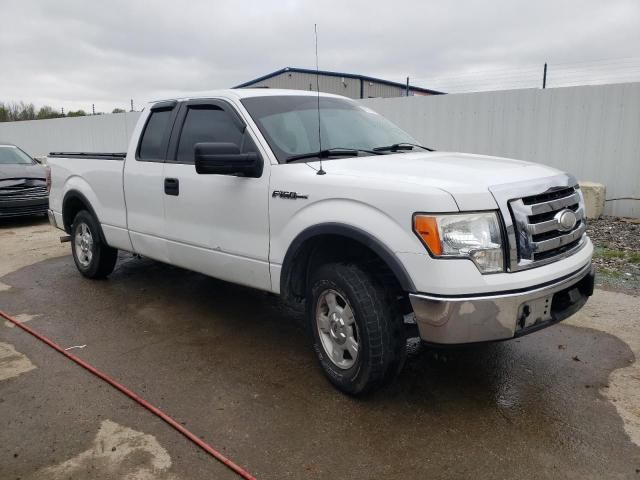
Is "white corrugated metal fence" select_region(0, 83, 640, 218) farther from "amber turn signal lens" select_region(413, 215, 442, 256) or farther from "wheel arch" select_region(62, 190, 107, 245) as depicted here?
"amber turn signal lens" select_region(413, 215, 442, 256)

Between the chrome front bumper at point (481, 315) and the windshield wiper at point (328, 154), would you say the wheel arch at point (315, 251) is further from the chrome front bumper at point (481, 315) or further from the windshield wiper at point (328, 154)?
the windshield wiper at point (328, 154)

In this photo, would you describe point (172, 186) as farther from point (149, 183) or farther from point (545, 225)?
point (545, 225)

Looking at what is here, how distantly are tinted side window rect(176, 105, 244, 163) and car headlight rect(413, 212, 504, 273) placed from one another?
6.01 feet

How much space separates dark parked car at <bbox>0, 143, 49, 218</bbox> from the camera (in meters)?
10.1

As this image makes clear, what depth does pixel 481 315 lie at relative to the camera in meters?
A: 2.79

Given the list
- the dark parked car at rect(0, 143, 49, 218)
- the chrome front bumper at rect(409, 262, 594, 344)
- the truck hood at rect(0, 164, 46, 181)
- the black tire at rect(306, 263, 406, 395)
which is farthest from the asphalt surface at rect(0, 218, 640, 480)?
the truck hood at rect(0, 164, 46, 181)

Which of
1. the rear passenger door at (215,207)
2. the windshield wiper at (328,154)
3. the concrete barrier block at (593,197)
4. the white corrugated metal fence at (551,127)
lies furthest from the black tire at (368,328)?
the white corrugated metal fence at (551,127)

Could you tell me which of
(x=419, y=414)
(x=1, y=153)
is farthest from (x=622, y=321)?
(x=1, y=153)

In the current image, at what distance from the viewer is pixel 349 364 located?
3.38 m

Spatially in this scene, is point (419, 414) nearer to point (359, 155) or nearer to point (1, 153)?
point (359, 155)

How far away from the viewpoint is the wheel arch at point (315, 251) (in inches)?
116

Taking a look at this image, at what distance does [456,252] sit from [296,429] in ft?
4.42

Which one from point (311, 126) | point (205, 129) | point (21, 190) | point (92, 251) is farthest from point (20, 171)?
point (311, 126)

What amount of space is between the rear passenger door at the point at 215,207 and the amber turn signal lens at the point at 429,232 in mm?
1263
